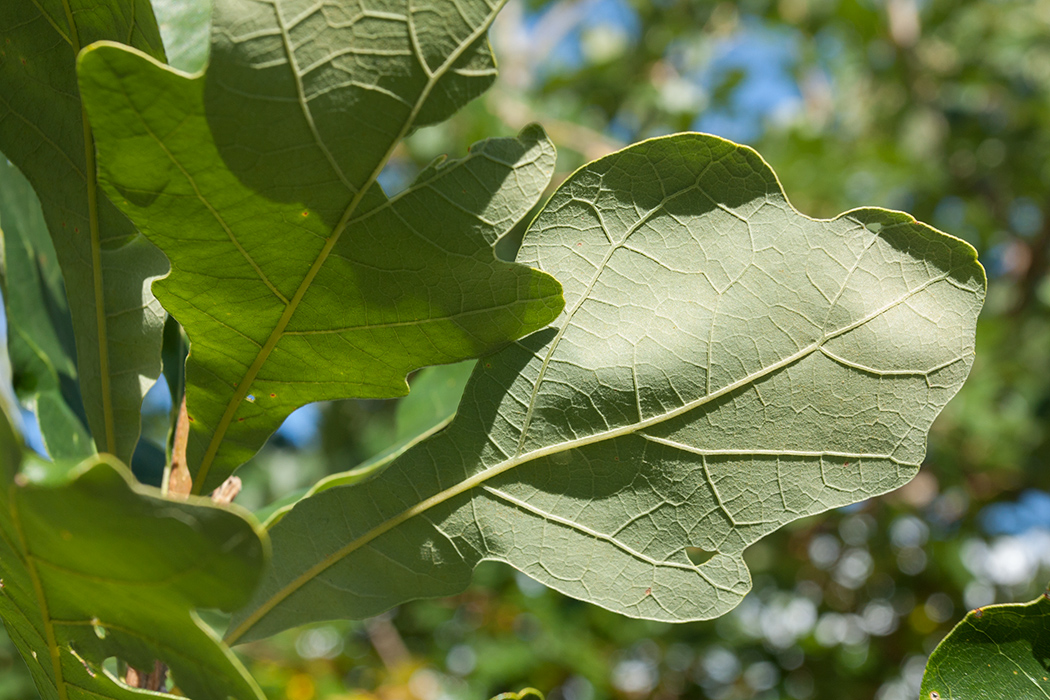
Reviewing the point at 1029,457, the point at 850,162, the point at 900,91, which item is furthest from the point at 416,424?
the point at 900,91

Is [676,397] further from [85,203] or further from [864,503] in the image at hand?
[864,503]

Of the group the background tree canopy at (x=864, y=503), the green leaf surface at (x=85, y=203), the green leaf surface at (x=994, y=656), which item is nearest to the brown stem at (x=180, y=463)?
the green leaf surface at (x=85, y=203)

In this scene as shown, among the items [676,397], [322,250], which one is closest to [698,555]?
[676,397]

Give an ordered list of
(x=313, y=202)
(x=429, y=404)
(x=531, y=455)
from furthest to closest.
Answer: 1. (x=429, y=404)
2. (x=531, y=455)
3. (x=313, y=202)

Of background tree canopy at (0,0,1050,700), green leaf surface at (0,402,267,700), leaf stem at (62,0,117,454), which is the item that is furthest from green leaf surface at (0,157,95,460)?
background tree canopy at (0,0,1050,700)

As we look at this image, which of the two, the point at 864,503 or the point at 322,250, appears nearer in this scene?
the point at 322,250

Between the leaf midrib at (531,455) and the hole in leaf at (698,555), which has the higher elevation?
the leaf midrib at (531,455)

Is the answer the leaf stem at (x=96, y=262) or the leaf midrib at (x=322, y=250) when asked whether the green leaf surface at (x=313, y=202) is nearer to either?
the leaf midrib at (x=322, y=250)
